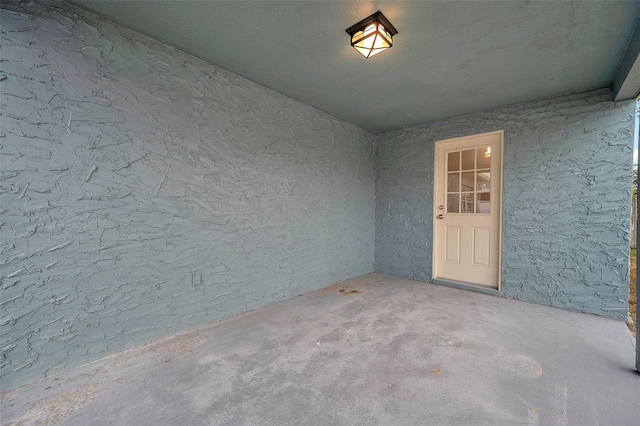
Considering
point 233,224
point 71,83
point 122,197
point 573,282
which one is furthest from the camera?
point 573,282

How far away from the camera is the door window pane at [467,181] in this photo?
363 centimetres

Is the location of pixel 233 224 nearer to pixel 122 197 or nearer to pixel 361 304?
pixel 122 197

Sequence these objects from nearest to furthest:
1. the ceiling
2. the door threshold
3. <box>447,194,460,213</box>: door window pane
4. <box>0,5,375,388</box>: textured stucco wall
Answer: <box>0,5,375,388</box>: textured stucco wall
the ceiling
the door threshold
<box>447,194,460,213</box>: door window pane

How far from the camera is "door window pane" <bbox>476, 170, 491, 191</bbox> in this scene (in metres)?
3.47

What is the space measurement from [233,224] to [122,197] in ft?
3.08

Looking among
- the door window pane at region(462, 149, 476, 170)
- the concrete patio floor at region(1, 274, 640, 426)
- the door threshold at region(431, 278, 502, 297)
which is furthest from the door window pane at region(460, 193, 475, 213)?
the concrete patio floor at region(1, 274, 640, 426)

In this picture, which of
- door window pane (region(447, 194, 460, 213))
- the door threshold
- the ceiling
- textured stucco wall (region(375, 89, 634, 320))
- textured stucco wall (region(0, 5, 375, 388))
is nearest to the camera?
textured stucco wall (region(0, 5, 375, 388))

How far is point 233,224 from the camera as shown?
8.54 ft

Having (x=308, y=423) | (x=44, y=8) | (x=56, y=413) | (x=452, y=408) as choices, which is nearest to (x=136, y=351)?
(x=56, y=413)

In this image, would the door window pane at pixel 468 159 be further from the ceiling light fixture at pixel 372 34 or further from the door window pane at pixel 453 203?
the ceiling light fixture at pixel 372 34

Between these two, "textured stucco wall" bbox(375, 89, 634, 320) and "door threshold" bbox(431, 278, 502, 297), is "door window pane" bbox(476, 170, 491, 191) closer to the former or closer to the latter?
"textured stucco wall" bbox(375, 89, 634, 320)

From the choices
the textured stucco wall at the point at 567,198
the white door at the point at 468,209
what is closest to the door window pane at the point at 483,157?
the white door at the point at 468,209

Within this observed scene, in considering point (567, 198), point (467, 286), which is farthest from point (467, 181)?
point (467, 286)

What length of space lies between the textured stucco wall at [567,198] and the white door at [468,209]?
0.57 ft
